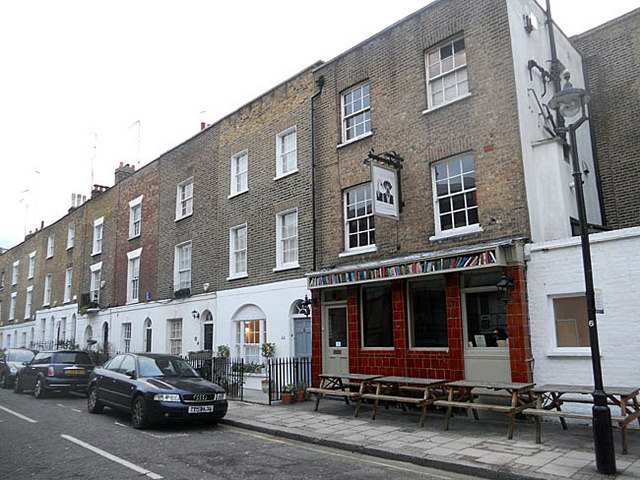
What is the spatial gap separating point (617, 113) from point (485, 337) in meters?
7.66

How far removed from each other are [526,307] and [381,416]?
385 cm

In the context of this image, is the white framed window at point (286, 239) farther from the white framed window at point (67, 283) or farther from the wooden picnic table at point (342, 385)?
the white framed window at point (67, 283)

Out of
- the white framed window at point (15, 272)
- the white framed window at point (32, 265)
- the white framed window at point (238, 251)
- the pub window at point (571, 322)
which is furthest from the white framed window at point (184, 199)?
the white framed window at point (15, 272)

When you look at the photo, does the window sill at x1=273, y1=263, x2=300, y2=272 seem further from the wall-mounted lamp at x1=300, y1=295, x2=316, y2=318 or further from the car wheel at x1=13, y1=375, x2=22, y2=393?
the car wheel at x1=13, y1=375, x2=22, y2=393

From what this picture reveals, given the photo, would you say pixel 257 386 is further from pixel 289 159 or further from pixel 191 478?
pixel 191 478

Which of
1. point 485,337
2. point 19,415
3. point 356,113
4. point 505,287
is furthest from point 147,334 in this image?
point 505,287

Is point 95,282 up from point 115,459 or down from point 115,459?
up

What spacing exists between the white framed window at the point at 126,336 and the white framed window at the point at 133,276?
128cm

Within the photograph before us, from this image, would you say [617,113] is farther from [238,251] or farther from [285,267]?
[238,251]

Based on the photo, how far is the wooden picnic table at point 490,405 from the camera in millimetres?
8344

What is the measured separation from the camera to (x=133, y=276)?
80.6 ft

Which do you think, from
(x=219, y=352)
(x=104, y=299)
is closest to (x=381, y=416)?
(x=219, y=352)

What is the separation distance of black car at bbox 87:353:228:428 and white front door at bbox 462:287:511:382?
5.42 m

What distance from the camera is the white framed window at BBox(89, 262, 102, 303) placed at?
90.8 feet
